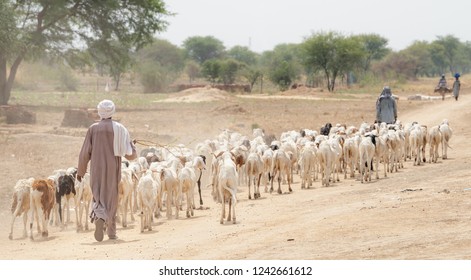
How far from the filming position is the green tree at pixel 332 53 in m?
66.7

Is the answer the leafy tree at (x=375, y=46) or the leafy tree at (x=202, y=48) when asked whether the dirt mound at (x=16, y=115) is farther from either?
the leafy tree at (x=202, y=48)

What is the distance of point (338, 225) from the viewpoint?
10.2 m

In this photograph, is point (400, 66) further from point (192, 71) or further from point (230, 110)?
point (230, 110)

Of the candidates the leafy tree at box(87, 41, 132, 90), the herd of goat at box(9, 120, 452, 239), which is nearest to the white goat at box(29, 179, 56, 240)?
the herd of goat at box(9, 120, 452, 239)

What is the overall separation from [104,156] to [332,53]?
5881 centimetres

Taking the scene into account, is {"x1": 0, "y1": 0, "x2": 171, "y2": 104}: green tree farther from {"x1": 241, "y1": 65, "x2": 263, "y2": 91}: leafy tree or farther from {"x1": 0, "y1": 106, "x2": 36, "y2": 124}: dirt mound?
{"x1": 241, "y1": 65, "x2": 263, "y2": 91}: leafy tree

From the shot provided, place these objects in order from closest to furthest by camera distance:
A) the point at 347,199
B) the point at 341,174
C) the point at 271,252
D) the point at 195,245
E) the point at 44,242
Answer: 1. the point at 271,252
2. the point at 195,245
3. the point at 44,242
4. the point at 347,199
5. the point at 341,174

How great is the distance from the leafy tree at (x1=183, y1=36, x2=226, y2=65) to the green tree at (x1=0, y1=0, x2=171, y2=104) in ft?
194

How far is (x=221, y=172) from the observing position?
1247cm

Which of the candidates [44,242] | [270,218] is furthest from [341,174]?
[44,242]

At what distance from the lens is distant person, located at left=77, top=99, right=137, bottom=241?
34.6 ft

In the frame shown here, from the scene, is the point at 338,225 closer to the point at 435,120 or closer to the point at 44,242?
the point at 44,242

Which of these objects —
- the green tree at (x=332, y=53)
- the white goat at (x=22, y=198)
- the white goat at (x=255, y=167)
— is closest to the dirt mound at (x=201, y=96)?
the green tree at (x=332, y=53)

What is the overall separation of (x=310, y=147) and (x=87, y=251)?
7.22m
